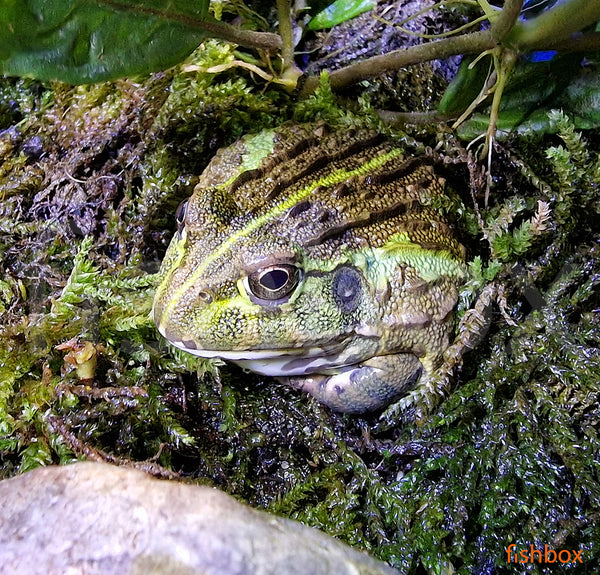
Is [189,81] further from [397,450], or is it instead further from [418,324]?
[397,450]

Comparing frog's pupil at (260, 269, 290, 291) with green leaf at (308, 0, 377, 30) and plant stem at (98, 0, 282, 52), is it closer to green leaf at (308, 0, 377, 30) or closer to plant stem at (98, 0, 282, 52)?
plant stem at (98, 0, 282, 52)

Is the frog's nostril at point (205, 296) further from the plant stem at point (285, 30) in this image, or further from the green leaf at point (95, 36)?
the plant stem at point (285, 30)

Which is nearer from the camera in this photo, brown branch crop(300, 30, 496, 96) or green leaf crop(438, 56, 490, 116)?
brown branch crop(300, 30, 496, 96)

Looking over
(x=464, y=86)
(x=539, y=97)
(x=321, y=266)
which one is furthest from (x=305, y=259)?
(x=539, y=97)

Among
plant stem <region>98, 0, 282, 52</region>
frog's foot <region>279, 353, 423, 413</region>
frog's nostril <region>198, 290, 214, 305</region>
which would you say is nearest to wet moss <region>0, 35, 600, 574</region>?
frog's foot <region>279, 353, 423, 413</region>

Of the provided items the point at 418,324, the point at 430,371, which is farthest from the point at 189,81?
the point at 430,371

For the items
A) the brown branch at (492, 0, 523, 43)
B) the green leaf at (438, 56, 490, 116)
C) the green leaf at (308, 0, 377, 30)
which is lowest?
the green leaf at (438, 56, 490, 116)

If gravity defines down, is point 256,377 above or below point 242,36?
below

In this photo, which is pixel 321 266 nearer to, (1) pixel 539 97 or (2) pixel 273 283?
(2) pixel 273 283
